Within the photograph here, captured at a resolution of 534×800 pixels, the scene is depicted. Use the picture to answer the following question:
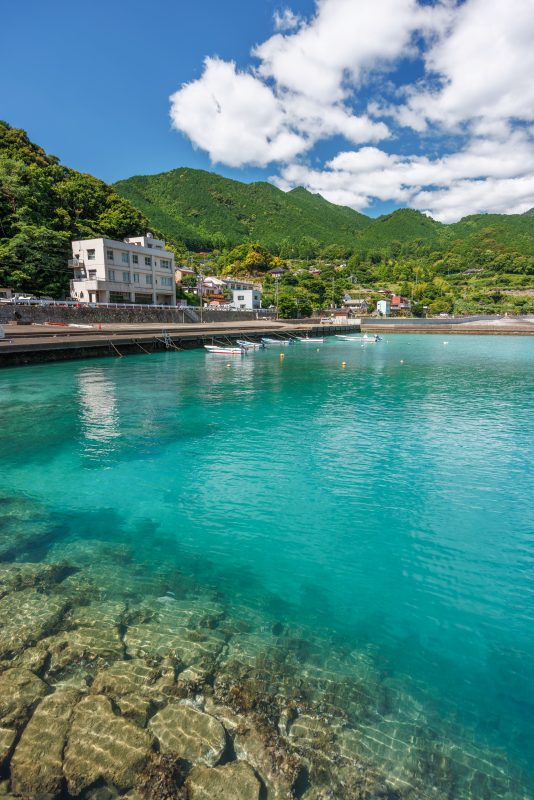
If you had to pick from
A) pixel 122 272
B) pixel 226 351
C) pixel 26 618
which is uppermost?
pixel 122 272

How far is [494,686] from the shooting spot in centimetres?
563

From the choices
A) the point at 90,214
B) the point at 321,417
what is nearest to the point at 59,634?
the point at 321,417

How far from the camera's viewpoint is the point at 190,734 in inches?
182

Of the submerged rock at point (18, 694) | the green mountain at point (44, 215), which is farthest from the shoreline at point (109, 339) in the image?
the submerged rock at point (18, 694)

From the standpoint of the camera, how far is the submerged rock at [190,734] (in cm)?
445

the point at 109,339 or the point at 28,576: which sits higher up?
the point at 109,339

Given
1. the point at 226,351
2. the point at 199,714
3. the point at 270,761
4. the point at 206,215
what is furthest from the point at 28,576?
the point at 206,215

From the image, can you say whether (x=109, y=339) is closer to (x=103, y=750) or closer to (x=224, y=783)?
(x=103, y=750)

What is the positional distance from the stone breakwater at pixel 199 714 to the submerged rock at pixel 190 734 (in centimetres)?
1

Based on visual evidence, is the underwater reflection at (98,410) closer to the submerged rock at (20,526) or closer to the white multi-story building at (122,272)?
the submerged rock at (20,526)

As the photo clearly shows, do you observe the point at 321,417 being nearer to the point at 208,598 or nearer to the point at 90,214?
the point at 208,598

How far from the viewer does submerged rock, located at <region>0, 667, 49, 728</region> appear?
4712 millimetres

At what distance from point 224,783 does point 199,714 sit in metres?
0.76

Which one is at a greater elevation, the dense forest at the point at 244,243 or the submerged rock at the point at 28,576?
the dense forest at the point at 244,243
